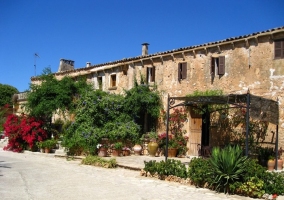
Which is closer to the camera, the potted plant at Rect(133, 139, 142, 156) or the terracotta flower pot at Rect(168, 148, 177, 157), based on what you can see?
the terracotta flower pot at Rect(168, 148, 177, 157)

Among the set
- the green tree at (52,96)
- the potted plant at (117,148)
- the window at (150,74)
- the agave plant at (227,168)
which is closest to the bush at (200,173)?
the agave plant at (227,168)

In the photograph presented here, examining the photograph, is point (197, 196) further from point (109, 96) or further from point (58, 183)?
point (109, 96)

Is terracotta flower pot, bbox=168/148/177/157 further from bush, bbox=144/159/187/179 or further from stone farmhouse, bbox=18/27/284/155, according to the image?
bush, bbox=144/159/187/179

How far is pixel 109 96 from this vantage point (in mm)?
19141

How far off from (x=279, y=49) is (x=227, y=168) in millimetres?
7361

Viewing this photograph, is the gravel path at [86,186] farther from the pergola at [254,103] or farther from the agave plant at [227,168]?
the pergola at [254,103]

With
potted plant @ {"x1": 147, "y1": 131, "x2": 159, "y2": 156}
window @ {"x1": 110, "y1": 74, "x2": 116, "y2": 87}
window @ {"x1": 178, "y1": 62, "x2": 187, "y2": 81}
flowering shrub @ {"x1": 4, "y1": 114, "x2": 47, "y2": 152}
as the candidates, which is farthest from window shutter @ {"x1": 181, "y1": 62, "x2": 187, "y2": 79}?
flowering shrub @ {"x1": 4, "y1": 114, "x2": 47, "y2": 152}

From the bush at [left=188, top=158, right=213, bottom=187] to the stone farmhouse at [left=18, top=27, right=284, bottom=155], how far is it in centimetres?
538

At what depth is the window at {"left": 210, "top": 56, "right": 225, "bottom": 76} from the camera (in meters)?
15.9

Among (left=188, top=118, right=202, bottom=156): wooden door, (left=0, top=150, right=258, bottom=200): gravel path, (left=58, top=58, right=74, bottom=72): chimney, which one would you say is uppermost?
(left=58, top=58, right=74, bottom=72): chimney

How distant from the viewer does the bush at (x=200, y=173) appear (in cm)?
Result: 947

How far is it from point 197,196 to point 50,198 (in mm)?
3710

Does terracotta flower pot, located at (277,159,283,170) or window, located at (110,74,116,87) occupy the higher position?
window, located at (110,74,116,87)

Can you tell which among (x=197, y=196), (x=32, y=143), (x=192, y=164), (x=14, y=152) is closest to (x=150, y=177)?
(x=192, y=164)
